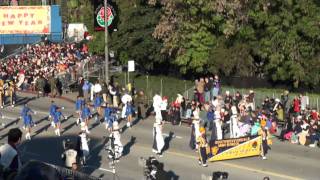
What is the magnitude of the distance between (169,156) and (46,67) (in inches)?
954

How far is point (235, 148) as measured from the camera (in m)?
24.6

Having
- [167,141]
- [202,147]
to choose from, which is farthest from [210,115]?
[202,147]

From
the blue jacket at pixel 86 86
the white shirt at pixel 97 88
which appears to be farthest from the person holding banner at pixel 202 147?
the blue jacket at pixel 86 86

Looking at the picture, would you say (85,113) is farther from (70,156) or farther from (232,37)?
(232,37)

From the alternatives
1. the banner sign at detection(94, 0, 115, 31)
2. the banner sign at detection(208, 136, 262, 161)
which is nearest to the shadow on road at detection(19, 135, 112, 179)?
the banner sign at detection(208, 136, 262, 161)

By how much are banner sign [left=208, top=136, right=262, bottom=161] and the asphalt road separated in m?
0.22

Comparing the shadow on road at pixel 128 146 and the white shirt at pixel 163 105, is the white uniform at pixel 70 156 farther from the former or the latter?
the white shirt at pixel 163 105

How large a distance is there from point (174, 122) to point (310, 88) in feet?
35.9

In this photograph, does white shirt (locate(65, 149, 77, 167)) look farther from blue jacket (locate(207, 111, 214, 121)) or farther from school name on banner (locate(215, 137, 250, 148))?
blue jacket (locate(207, 111, 214, 121))

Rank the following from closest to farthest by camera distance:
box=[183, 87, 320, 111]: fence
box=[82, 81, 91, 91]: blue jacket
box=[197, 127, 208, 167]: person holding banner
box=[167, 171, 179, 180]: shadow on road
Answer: box=[167, 171, 179, 180]: shadow on road → box=[197, 127, 208, 167]: person holding banner → box=[183, 87, 320, 111]: fence → box=[82, 81, 91, 91]: blue jacket

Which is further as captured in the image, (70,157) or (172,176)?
(172,176)

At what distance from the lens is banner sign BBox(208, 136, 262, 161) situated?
24.0m

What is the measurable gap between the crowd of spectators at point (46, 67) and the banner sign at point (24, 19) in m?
3.40

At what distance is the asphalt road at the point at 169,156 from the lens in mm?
22719
